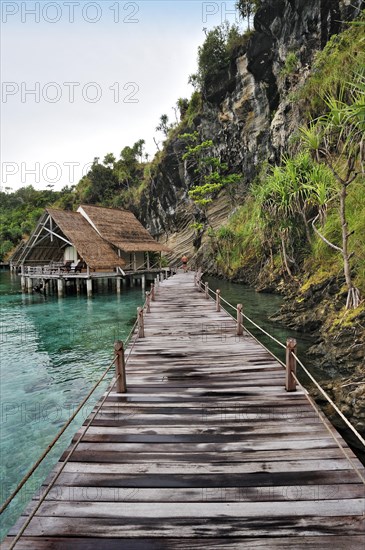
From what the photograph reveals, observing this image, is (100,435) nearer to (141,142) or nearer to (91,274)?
(91,274)

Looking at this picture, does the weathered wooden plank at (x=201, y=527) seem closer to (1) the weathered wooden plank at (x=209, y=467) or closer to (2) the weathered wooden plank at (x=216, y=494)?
(2) the weathered wooden plank at (x=216, y=494)

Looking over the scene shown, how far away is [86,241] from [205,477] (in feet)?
78.1

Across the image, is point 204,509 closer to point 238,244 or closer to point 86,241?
point 86,241

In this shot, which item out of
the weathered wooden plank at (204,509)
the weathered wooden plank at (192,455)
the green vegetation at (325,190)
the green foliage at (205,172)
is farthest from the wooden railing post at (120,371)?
the green foliage at (205,172)

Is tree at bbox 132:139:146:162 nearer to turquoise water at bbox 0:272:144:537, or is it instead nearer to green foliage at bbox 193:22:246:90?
green foliage at bbox 193:22:246:90

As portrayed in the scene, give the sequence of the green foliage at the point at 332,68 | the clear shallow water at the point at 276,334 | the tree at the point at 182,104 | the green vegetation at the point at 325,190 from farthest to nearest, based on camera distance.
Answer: the tree at the point at 182,104, the green foliage at the point at 332,68, the green vegetation at the point at 325,190, the clear shallow water at the point at 276,334

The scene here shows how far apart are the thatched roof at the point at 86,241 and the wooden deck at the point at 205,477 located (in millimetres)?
19438

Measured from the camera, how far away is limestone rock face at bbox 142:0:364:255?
872 inches

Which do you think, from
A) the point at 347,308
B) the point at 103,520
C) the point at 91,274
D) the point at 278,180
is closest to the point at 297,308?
the point at 347,308

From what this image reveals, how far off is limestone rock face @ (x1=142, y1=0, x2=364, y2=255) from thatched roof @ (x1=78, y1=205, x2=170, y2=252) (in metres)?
9.65

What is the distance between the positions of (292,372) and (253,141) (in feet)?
102

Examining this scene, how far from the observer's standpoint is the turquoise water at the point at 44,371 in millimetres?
6003

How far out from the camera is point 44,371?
33.8 feet

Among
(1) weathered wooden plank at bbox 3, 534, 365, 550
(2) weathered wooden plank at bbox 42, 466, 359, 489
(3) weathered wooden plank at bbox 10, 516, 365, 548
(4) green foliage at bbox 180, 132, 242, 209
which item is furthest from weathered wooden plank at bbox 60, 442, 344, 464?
(4) green foliage at bbox 180, 132, 242, 209
